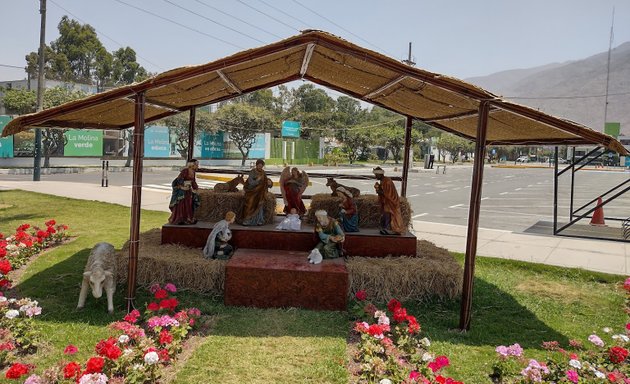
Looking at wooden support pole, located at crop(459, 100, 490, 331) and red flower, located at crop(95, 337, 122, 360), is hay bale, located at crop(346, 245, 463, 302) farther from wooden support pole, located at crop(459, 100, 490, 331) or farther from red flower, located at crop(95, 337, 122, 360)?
red flower, located at crop(95, 337, 122, 360)

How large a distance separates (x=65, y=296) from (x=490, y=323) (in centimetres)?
627

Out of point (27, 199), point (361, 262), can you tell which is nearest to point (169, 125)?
point (27, 199)

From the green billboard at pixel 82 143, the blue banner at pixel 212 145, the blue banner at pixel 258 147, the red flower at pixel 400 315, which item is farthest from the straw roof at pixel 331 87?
the blue banner at pixel 258 147

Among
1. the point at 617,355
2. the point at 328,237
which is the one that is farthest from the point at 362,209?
the point at 617,355

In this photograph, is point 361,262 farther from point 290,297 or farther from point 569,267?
point 569,267

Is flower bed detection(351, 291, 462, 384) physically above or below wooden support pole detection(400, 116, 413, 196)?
below

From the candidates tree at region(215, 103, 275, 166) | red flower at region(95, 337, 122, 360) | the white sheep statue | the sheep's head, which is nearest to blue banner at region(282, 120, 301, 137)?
tree at region(215, 103, 275, 166)

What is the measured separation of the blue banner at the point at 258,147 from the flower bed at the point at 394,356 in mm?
43871

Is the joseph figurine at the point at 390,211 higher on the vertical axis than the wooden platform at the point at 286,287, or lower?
higher

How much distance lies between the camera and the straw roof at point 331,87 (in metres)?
6.02

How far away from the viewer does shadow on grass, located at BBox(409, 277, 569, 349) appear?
609cm

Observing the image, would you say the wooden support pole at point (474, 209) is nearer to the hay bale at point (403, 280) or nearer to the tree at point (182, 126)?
the hay bale at point (403, 280)

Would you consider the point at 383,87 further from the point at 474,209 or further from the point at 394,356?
the point at 394,356

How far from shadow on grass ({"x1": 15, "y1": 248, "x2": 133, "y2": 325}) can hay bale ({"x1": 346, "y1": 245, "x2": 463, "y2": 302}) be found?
11.3 ft
